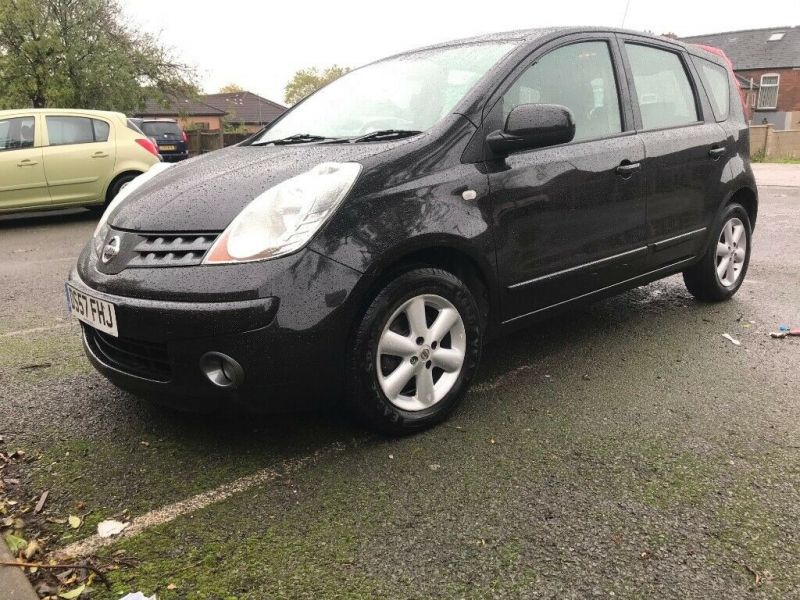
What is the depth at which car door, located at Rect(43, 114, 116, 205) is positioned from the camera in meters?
9.15

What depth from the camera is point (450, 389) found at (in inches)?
114

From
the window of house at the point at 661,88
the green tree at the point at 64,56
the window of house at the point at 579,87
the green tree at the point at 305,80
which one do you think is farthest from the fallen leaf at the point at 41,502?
the green tree at the point at 305,80

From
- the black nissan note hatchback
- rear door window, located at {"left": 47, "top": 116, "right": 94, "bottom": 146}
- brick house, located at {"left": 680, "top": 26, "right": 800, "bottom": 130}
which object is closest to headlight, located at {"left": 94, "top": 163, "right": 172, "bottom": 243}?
the black nissan note hatchback

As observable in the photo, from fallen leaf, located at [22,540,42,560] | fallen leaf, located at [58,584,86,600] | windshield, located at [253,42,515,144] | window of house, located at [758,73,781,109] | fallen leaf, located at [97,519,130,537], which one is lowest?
fallen leaf, located at [58,584,86,600]

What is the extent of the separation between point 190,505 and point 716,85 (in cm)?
419

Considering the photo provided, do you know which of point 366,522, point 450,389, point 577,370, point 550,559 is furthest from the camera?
point 577,370

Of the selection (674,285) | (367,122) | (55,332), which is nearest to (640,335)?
(674,285)

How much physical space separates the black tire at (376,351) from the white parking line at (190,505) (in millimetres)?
230

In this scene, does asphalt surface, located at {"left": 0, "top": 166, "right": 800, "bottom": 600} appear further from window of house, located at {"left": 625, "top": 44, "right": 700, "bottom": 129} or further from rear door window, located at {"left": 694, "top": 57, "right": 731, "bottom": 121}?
rear door window, located at {"left": 694, "top": 57, "right": 731, "bottom": 121}

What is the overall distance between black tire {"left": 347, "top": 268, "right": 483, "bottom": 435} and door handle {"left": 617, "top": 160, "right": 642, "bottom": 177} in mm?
1229

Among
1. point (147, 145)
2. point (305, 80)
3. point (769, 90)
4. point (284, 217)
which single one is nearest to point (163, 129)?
point (147, 145)

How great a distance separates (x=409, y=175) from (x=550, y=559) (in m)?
1.50

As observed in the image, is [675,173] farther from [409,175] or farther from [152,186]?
[152,186]

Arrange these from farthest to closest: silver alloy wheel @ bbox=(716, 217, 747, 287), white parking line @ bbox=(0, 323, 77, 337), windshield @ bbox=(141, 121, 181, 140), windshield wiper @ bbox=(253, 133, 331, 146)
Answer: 1. windshield @ bbox=(141, 121, 181, 140)
2. silver alloy wheel @ bbox=(716, 217, 747, 287)
3. white parking line @ bbox=(0, 323, 77, 337)
4. windshield wiper @ bbox=(253, 133, 331, 146)
